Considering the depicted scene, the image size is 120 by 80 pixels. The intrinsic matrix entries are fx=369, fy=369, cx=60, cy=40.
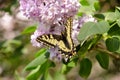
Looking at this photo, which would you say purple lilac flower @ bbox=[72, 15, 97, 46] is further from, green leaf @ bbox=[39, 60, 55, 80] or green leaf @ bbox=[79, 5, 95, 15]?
green leaf @ bbox=[39, 60, 55, 80]

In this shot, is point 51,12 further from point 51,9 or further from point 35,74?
point 35,74

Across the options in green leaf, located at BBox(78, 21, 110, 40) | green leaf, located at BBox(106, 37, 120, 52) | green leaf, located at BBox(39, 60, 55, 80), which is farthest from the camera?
green leaf, located at BBox(39, 60, 55, 80)

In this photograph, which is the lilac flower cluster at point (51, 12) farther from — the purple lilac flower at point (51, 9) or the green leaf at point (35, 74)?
the green leaf at point (35, 74)

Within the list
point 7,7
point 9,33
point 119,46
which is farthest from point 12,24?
point 119,46

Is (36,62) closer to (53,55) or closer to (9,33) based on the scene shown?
(53,55)

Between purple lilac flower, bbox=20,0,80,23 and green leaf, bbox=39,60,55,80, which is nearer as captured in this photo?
purple lilac flower, bbox=20,0,80,23

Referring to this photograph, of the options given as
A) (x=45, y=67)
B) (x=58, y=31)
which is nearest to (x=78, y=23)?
(x=58, y=31)

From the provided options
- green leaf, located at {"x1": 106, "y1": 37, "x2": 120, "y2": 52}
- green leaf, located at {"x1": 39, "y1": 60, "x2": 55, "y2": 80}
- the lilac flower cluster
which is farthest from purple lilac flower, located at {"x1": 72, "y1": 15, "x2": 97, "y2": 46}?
green leaf, located at {"x1": 39, "y1": 60, "x2": 55, "y2": 80}
